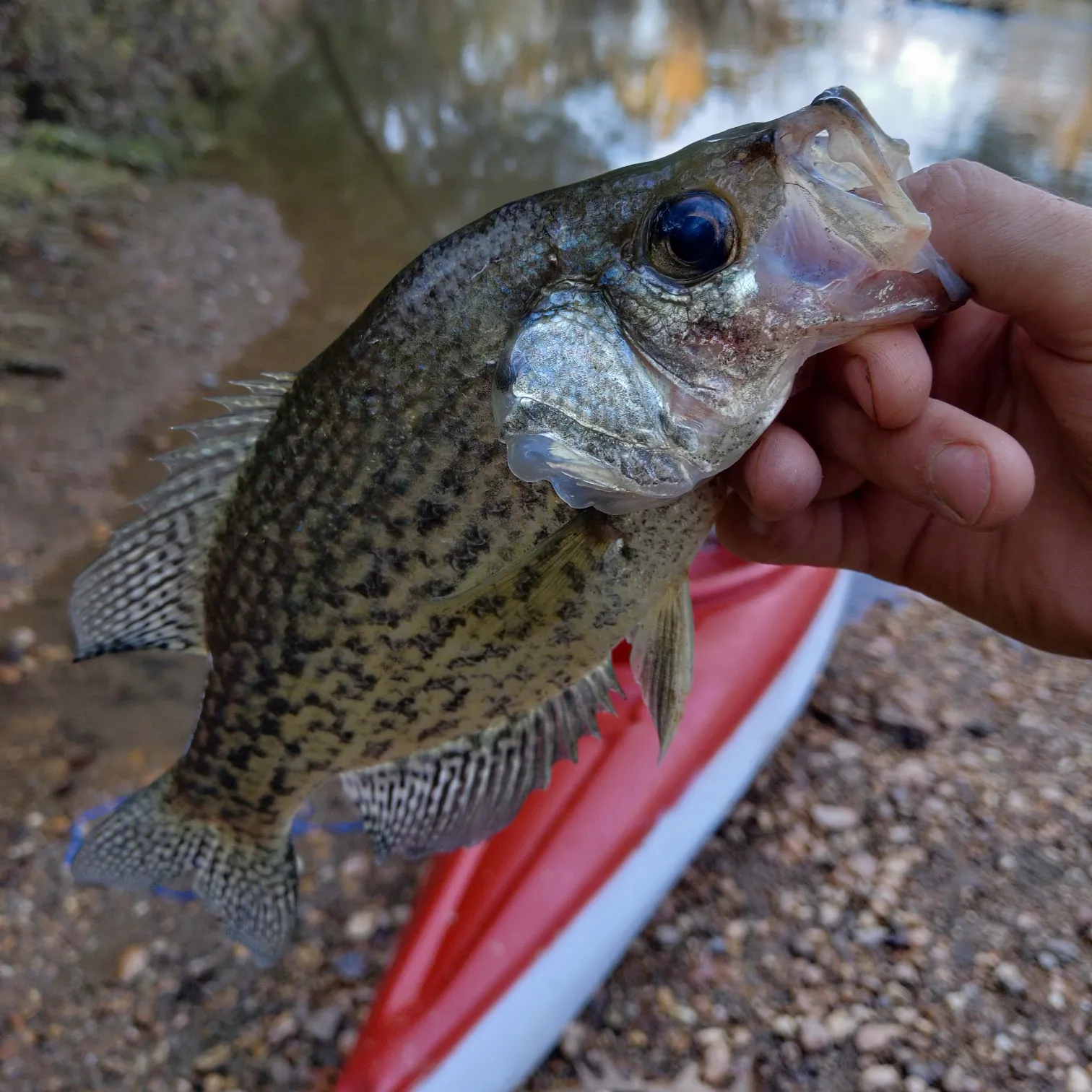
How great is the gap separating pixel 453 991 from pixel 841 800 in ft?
6.18

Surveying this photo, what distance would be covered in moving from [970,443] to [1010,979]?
7.73ft

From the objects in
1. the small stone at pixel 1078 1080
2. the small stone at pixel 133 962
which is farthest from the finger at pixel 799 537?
the small stone at pixel 133 962

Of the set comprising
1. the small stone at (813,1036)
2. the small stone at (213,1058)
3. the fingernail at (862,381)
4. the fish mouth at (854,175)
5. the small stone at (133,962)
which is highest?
the fish mouth at (854,175)

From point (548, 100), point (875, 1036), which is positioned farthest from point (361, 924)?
point (548, 100)

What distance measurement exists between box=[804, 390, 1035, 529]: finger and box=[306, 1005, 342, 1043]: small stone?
253 cm

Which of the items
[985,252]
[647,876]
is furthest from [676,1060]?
[985,252]

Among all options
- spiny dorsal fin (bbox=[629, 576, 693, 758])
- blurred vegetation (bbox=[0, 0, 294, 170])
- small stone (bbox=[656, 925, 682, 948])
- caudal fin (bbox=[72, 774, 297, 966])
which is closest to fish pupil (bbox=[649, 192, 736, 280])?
spiny dorsal fin (bbox=[629, 576, 693, 758])

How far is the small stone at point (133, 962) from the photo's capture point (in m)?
3.01

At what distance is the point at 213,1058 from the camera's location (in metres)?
2.82

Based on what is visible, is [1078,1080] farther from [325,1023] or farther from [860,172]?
[860,172]

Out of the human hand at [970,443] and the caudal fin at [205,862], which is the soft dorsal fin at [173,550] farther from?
the human hand at [970,443]

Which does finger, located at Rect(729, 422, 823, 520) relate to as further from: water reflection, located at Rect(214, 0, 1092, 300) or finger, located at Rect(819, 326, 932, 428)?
water reflection, located at Rect(214, 0, 1092, 300)

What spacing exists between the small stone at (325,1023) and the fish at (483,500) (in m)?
0.78

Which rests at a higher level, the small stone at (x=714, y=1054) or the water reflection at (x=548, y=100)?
the water reflection at (x=548, y=100)
